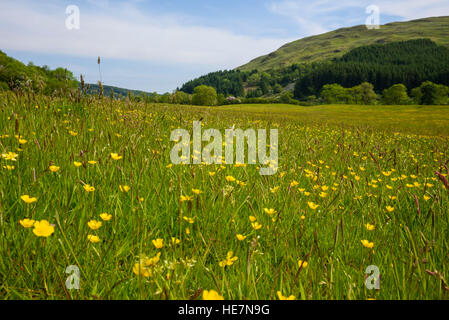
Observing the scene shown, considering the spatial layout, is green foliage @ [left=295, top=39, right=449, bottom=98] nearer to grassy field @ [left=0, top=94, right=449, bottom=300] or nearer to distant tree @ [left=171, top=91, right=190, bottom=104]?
distant tree @ [left=171, top=91, right=190, bottom=104]

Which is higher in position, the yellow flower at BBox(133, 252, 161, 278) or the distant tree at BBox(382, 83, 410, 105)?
the distant tree at BBox(382, 83, 410, 105)

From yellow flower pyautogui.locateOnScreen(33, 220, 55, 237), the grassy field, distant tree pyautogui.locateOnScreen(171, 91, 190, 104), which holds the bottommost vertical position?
the grassy field

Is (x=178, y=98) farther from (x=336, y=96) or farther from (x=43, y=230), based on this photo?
(x=336, y=96)

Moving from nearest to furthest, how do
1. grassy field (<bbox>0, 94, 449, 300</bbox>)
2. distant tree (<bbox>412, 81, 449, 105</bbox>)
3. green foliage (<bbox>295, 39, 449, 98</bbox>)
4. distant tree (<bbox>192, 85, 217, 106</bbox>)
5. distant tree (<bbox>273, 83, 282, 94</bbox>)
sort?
grassy field (<bbox>0, 94, 449, 300</bbox>)
distant tree (<bbox>192, 85, 217, 106</bbox>)
distant tree (<bbox>412, 81, 449, 105</bbox>)
green foliage (<bbox>295, 39, 449, 98</bbox>)
distant tree (<bbox>273, 83, 282, 94</bbox>)

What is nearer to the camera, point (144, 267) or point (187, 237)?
point (144, 267)

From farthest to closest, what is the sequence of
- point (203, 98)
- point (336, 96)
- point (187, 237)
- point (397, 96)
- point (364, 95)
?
point (336, 96) → point (364, 95) → point (397, 96) → point (203, 98) → point (187, 237)

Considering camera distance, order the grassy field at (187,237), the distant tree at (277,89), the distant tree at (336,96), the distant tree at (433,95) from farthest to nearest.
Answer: the distant tree at (277,89) < the distant tree at (336,96) < the distant tree at (433,95) < the grassy field at (187,237)

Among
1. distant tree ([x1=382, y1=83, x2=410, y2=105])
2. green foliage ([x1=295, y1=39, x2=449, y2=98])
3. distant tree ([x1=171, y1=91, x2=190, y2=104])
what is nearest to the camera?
distant tree ([x1=171, y1=91, x2=190, y2=104])

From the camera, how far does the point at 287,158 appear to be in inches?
181

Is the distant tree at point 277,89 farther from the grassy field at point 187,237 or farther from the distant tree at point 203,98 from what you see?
the grassy field at point 187,237

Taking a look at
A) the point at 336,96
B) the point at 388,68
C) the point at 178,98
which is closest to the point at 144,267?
the point at 178,98

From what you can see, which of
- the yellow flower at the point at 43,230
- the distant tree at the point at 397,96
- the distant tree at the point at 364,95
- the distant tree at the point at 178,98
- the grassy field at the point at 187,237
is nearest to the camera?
the yellow flower at the point at 43,230

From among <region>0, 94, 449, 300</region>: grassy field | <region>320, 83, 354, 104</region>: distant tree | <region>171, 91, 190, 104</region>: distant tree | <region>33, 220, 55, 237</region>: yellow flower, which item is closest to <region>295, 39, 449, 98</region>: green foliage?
<region>320, 83, 354, 104</region>: distant tree

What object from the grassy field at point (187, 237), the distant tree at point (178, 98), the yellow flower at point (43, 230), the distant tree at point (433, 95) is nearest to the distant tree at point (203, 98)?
the distant tree at point (178, 98)
